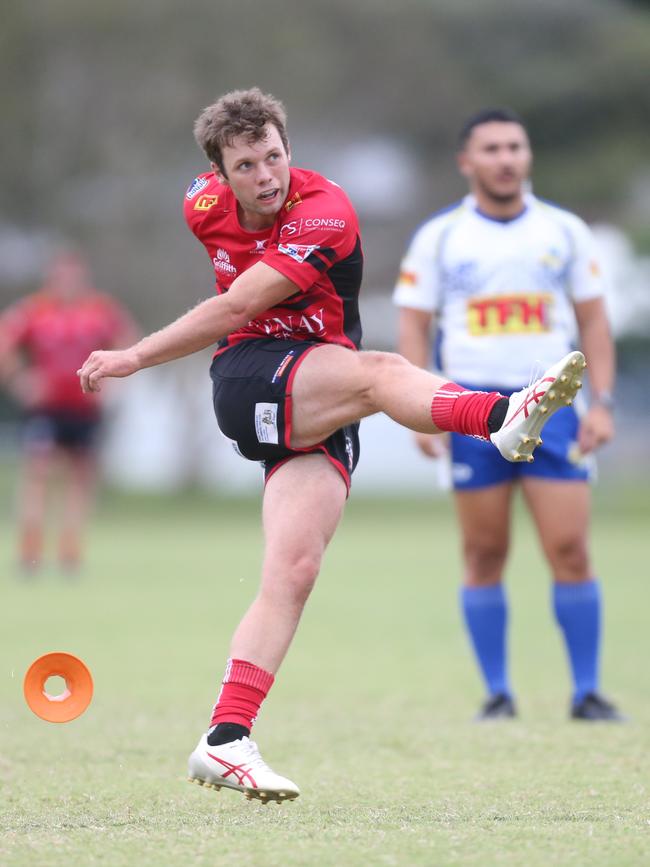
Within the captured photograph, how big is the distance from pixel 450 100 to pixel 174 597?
19.5 metres

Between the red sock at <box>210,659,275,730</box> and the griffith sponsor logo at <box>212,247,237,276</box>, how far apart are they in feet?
3.89

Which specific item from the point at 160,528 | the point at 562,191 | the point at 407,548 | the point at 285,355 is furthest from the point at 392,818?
the point at 562,191

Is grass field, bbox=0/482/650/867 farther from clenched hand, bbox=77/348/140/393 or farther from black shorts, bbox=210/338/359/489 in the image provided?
clenched hand, bbox=77/348/140/393

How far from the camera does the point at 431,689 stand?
7332mm

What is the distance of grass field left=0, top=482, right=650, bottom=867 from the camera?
3773 millimetres

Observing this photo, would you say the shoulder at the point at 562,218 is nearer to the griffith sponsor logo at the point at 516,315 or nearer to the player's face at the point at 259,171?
the griffith sponsor logo at the point at 516,315

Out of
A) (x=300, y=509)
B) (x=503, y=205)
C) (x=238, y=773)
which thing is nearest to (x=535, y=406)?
(x=300, y=509)

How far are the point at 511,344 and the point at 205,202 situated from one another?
6.84 ft

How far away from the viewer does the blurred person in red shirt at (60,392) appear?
1330 cm

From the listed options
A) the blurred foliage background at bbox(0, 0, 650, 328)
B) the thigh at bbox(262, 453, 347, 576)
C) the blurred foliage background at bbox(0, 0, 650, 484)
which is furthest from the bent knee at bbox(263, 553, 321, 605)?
the blurred foliage background at bbox(0, 0, 650, 328)

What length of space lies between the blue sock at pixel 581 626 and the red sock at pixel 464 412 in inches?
91.1

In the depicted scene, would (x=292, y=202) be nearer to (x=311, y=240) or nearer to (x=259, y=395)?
(x=311, y=240)

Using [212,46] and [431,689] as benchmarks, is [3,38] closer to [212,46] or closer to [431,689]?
[212,46]

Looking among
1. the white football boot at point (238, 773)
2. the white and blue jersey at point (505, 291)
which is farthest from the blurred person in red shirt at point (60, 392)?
the white football boot at point (238, 773)
